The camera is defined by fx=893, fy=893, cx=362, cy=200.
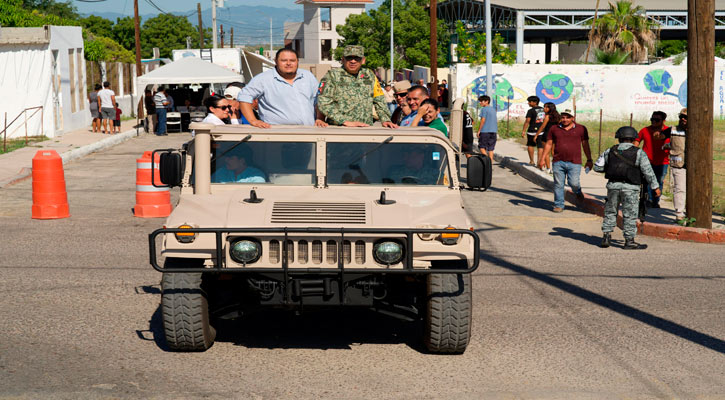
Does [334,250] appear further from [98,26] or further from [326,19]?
[326,19]

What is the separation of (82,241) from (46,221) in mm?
1904

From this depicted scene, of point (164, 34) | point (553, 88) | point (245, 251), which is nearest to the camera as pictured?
point (245, 251)

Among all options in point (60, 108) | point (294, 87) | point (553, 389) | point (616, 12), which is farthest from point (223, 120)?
point (616, 12)

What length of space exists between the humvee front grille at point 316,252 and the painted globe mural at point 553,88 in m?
33.5

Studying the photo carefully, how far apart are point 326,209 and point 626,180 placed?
619 centimetres

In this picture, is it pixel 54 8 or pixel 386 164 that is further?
pixel 54 8

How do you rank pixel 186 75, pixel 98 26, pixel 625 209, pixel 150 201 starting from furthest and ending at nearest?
pixel 98 26 → pixel 186 75 → pixel 150 201 → pixel 625 209

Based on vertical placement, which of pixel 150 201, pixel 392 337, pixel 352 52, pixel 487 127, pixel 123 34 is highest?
pixel 123 34

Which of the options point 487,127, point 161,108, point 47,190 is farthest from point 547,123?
point 161,108

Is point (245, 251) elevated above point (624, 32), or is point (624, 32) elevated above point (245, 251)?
point (624, 32)

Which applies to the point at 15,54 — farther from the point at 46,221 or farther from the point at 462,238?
the point at 462,238

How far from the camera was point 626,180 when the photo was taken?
37.6 feet

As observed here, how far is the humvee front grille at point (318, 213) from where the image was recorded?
20.5ft

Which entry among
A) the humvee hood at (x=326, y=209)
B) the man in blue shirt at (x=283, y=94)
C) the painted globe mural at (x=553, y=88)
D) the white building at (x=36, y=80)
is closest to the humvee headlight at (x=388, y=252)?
the humvee hood at (x=326, y=209)
